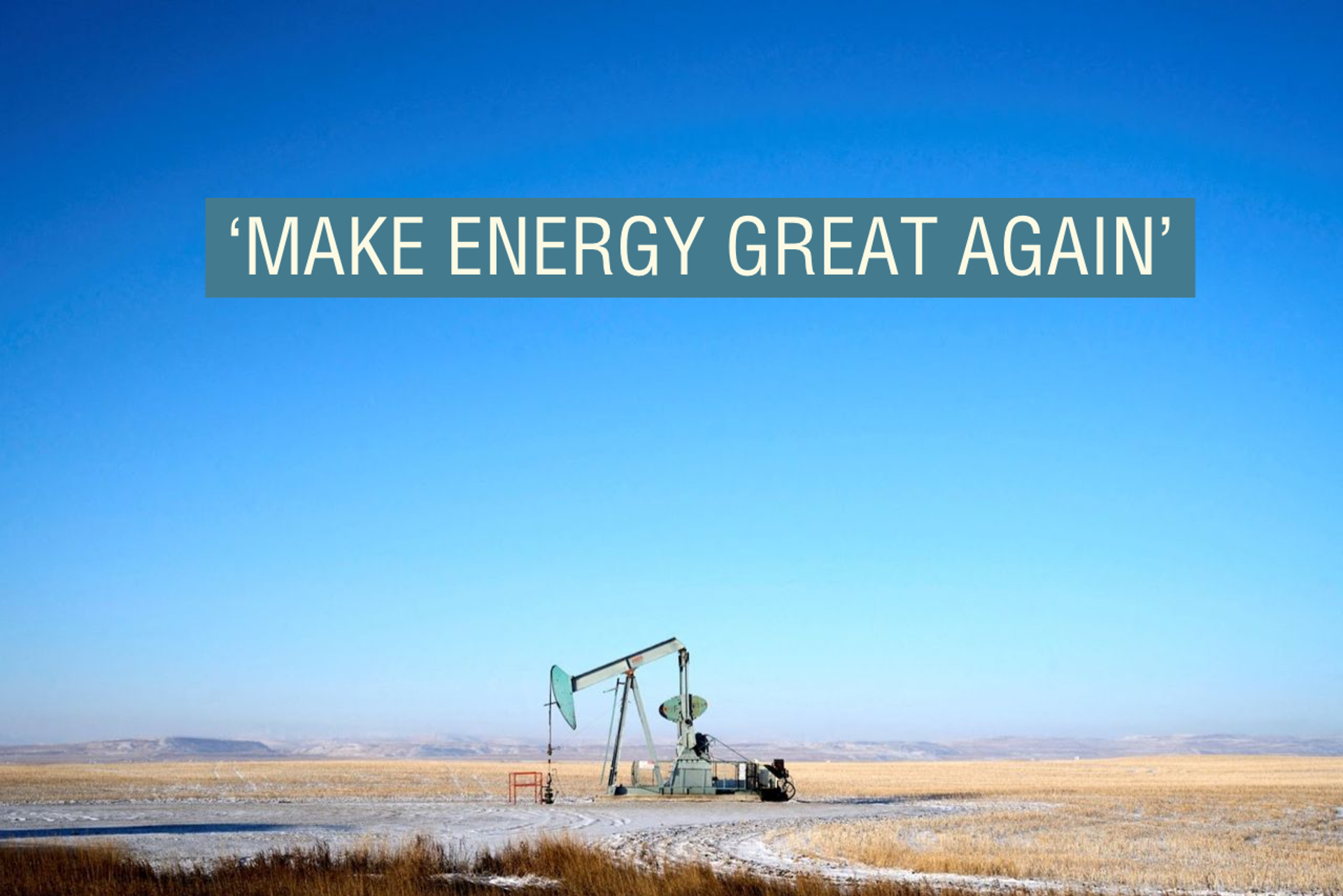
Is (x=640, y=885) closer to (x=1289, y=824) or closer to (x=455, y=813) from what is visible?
(x=455, y=813)

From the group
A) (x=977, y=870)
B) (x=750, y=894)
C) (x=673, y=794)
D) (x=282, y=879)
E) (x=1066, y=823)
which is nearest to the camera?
(x=750, y=894)

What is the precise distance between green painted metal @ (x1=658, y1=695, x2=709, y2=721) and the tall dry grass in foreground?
1479 cm

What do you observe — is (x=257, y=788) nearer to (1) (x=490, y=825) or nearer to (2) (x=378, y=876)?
(1) (x=490, y=825)

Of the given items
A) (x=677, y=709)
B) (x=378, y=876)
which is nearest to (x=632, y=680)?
(x=677, y=709)

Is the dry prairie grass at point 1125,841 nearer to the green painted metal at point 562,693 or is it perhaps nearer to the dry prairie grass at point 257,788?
the green painted metal at point 562,693

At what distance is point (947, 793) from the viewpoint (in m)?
39.5

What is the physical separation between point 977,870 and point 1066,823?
9.30 m

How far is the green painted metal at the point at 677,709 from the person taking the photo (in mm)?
30422

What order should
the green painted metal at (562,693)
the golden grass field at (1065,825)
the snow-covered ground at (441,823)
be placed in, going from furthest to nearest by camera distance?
1. the green painted metal at (562,693)
2. the snow-covered ground at (441,823)
3. the golden grass field at (1065,825)

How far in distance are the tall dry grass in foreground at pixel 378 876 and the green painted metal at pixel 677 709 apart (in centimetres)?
1479

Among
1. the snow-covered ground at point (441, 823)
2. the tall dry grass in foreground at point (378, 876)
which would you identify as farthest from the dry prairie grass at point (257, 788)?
the tall dry grass in foreground at point (378, 876)

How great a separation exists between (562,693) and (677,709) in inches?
116

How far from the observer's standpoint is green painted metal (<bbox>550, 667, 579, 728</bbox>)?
29.2 metres

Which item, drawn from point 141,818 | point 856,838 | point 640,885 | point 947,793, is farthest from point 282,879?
point 947,793
